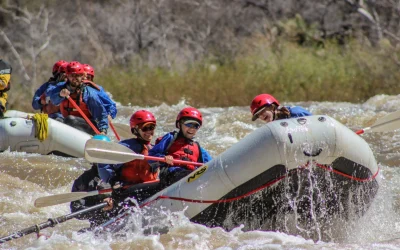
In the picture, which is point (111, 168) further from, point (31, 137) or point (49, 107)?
point (49, 107)

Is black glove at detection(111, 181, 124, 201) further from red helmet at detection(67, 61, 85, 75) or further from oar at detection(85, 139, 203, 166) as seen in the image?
red helmet at detection(67, 61, 85, 75)

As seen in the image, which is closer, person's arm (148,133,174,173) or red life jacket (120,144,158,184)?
person's arm (148,133,174,173)

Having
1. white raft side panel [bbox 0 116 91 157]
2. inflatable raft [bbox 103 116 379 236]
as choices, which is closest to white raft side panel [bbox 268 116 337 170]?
inflatable raft [bbox 103 116 379 236]

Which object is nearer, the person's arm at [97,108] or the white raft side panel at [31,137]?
the person's arm at [97,108]

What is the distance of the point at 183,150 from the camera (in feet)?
22.9

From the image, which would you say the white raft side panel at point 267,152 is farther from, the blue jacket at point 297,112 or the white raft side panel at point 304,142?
the blue jacket at point 297,112

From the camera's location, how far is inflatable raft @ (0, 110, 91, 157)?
9.89 metres

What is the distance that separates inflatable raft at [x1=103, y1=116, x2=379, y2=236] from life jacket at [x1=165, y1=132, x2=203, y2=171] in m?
0.55

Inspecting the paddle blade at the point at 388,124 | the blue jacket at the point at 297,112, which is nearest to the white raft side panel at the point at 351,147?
the paddle blade at the point at 388,124

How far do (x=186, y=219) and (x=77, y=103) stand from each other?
3.82 meters

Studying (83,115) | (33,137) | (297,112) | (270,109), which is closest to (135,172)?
(270,109)

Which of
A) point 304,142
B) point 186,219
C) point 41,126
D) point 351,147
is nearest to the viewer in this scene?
point 304,142

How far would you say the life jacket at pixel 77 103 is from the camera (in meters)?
9.57

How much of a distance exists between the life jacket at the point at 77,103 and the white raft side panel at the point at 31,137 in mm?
213
